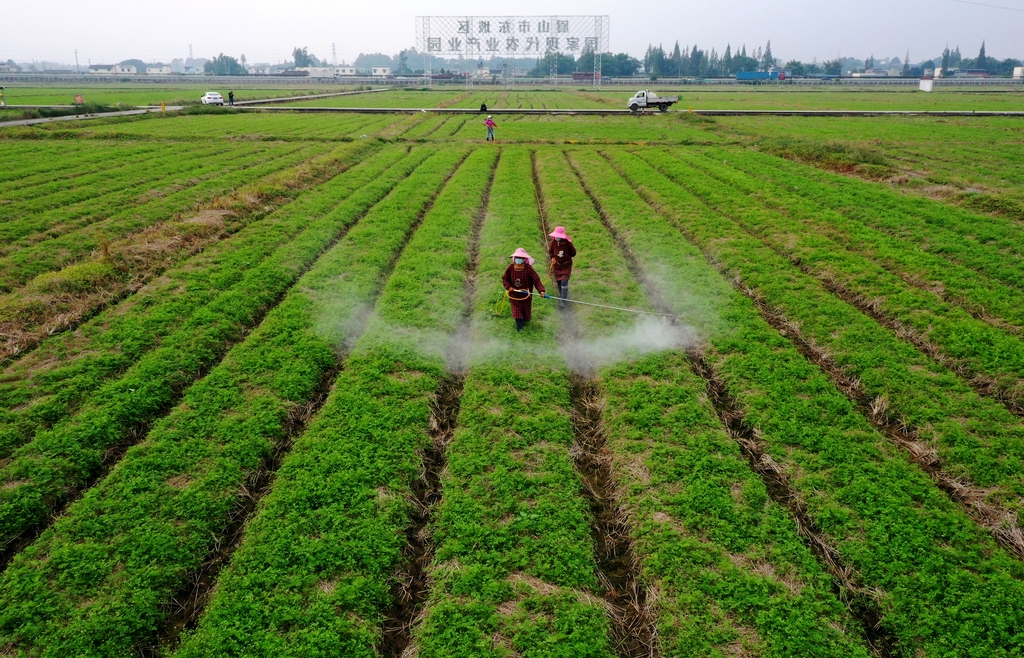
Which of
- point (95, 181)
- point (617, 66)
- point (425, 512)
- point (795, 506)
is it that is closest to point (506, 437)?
point (425, 512)

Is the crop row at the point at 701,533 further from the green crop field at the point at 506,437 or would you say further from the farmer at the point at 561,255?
the farmer at the point at 561,255

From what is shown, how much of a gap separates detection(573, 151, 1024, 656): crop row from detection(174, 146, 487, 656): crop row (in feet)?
16.5

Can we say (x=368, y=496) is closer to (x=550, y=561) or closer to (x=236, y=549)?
(x=236, y=549)

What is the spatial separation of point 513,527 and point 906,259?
45.1 ft

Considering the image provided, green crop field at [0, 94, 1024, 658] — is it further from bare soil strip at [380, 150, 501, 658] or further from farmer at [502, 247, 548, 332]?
farmer at [502, 247, 548, 332]

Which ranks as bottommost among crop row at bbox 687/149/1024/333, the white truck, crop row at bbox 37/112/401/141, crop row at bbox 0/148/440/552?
crop row at bbox 0/148/440/552

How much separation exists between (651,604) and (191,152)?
33.8 meters

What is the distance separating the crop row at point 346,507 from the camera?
18.6 feet

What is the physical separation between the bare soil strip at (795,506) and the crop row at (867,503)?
29 mm

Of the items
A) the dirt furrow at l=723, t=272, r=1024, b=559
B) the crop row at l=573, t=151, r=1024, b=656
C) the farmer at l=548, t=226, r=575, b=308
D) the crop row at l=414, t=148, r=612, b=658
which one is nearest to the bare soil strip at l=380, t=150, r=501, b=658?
the crop row at l=414, t=148, r=612, b=658

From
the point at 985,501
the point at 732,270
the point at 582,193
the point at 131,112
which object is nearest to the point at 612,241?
the point at 732,270

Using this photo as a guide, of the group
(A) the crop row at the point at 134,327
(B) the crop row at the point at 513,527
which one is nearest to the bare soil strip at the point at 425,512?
(B) the crop row at the point at 513,527

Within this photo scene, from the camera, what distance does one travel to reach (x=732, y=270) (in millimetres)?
15125

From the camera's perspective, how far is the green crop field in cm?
585
